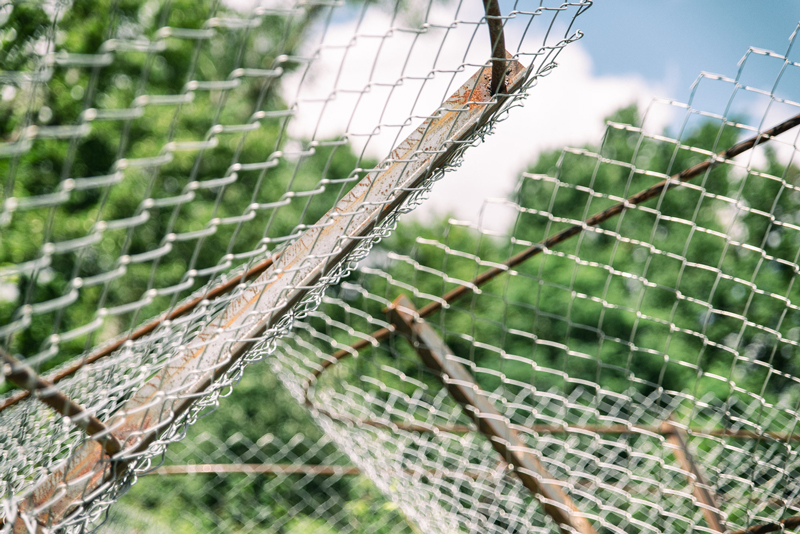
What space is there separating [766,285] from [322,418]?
7.46 metres

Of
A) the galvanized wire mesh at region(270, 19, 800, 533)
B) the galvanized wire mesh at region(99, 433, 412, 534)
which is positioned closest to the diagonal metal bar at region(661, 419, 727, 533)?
the galvanized wire mesh at region(270, 19, 800, 533)

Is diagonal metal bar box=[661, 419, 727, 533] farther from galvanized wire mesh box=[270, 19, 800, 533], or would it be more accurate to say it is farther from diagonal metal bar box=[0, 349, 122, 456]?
diagonal metal bar box=[0, 349, 122, 456]

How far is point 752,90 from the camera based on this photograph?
47.6 inches

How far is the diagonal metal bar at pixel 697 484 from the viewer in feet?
4.95

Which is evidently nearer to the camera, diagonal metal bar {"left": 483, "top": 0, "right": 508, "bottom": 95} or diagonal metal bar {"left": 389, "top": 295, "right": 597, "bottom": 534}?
diagonal metal bar {"left": 483, "top": 0, "right": 508, "bottom": 95}

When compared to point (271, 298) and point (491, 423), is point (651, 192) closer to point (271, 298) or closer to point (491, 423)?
point (491, 423)

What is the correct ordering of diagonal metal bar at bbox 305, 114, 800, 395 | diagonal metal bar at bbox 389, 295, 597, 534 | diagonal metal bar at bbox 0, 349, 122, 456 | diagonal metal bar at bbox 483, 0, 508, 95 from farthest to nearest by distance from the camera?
diagonal metal bar at bbox 389, 295, 597, 534 < diagonal metal bar at bbox 305, 114, 800, 395 < diagonal metal bar at bbox 483, 0, 508, 95 < diagonal metal bar at bbox 0, 349, 122, 456

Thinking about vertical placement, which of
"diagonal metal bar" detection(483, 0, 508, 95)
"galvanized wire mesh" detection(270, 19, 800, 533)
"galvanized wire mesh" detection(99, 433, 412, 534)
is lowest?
"galvanized wire mesh" detection(99, 433, 412, 534)

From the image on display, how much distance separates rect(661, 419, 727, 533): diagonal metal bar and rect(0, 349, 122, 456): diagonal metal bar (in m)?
1.21

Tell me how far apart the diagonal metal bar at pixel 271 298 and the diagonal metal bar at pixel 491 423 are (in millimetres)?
543

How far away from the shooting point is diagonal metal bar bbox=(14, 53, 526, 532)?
2.78 ft

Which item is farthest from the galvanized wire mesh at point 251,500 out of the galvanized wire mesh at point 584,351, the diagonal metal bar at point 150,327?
the diagonal metal bar at point 150,327

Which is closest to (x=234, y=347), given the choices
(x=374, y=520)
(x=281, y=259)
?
(x=281, y=259)

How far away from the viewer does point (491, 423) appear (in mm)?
1481
